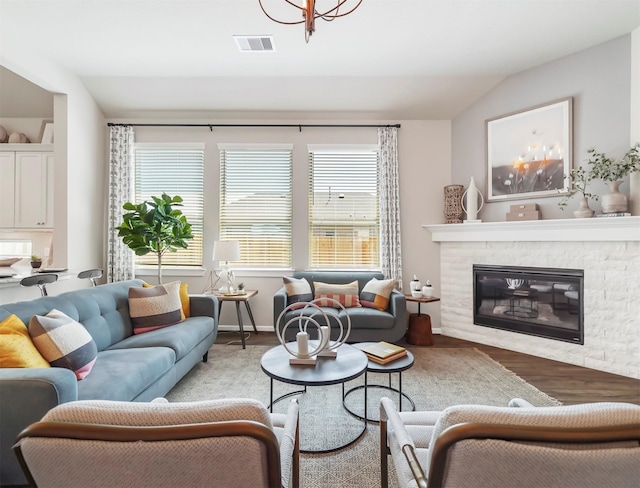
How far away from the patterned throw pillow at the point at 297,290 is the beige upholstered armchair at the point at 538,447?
9.97 ft

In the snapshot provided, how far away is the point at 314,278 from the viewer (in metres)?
4.13

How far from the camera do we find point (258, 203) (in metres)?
4.44

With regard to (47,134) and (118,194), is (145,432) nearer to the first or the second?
(118,194)

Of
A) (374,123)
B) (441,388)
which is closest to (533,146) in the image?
(374,123)

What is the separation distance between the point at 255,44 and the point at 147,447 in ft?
12.0

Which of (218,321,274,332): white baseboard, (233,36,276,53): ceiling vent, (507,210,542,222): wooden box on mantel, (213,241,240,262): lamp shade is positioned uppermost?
(233,36,276,53): ceiling vent

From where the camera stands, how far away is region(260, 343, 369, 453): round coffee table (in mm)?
1748

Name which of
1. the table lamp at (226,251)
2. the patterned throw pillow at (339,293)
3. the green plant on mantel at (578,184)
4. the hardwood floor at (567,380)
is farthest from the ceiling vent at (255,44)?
the hardwood floor at (567,380)

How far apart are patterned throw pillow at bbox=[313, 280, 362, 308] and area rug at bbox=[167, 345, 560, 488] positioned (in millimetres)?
897

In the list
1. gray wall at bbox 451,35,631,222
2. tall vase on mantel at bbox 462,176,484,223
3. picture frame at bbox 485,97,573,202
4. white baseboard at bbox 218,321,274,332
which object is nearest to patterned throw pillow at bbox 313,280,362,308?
white baseboard at bbox 218,321,274,332

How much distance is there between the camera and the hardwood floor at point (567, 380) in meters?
2.55

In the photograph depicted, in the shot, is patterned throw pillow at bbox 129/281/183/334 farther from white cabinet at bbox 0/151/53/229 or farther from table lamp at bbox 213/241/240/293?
white cabinet at bbox 0/151/53/229

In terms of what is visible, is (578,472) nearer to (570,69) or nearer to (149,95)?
(570,69)

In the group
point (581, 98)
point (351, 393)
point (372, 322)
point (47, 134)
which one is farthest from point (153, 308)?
point (581, 98)
